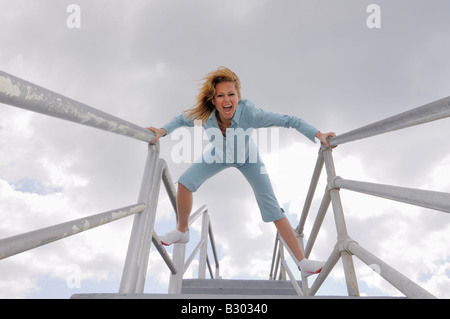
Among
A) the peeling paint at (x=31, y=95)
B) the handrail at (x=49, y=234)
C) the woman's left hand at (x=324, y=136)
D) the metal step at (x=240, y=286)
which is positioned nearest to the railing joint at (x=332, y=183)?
the woman's left hand at (x=324, y=136)

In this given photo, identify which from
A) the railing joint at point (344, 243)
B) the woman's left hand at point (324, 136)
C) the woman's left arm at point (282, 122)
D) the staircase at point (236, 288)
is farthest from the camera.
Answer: the staircase at point (236, 288)

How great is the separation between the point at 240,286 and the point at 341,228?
5.05 ft

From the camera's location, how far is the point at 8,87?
0.51 metres

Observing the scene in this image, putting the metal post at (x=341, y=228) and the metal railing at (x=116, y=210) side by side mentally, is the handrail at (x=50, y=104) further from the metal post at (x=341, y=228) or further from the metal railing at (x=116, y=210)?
the metal post at (x=341, y=228)

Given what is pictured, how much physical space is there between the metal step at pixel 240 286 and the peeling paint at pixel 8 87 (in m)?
2.08

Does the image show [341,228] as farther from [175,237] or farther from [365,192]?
[175,237]

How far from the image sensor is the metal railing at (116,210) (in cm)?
55

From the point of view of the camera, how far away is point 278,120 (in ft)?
6.37

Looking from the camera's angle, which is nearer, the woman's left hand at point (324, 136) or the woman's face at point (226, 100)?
the woman's left hand at point (324, 136)

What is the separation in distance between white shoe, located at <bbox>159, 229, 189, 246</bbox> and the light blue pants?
35 cm

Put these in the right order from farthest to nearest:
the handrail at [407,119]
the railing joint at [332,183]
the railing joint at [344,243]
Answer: the railing joint at [332,183], the railing joint at [344,243], the handrail at [407,119]

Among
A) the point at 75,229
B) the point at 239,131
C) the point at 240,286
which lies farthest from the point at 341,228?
the point at 240,286
